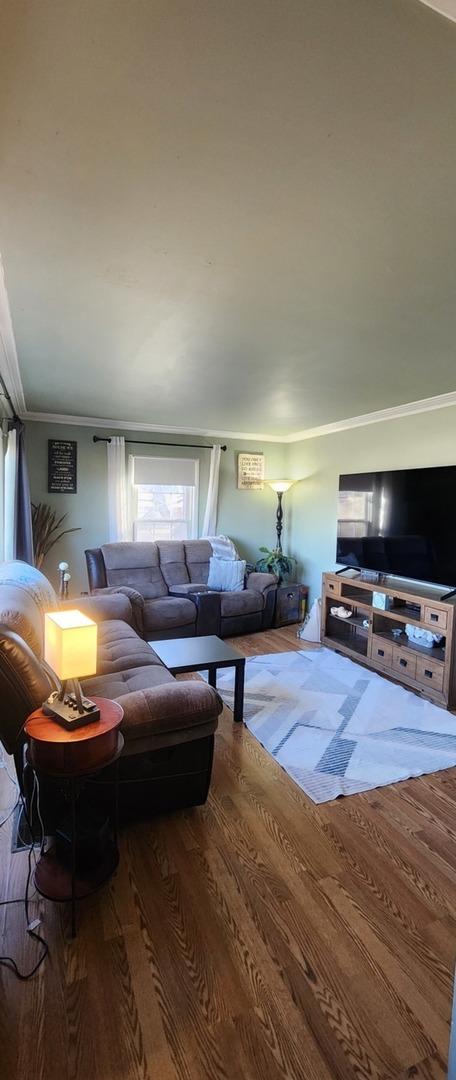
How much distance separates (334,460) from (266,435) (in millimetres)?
1086

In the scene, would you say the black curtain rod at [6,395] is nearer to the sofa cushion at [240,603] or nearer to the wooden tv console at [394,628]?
the sofa cushion at [240,603]

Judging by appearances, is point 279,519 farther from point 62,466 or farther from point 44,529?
point 44,529

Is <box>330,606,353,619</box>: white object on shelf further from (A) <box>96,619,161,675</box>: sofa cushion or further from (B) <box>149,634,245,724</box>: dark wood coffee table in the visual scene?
(A) <box>96,619,161,675</box>: sofa cushion

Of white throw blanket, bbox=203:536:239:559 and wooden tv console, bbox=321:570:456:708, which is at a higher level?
white throw blanket, bbox=203:536:239:559

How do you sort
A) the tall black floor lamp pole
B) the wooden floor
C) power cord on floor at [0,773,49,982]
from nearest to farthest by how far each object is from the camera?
the wooden floor, power cord on floor at [0,773,49,982], the tall black floor lamp pole

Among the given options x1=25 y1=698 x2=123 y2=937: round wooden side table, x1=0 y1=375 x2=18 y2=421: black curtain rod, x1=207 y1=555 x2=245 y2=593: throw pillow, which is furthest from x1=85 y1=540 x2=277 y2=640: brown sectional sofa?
x1=25 y1=698 x2=123 y2=937: round wooden side table

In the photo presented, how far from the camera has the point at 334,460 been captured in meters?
4.98

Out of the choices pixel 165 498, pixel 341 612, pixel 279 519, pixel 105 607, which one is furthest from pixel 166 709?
pixel 279 519

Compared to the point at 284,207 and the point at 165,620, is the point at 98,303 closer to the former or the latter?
the point at 284,207

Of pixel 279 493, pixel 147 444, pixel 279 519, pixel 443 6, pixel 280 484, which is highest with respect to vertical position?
pixel 443 6

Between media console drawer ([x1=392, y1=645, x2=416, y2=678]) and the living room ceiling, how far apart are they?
2197 mm

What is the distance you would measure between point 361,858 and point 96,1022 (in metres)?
1.07

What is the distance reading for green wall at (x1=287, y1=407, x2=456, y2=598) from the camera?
372cm

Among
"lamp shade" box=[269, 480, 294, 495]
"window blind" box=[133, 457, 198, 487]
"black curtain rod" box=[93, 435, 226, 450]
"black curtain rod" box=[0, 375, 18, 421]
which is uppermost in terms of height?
"black curtain rod" box=[0, 375, 18, 421]
